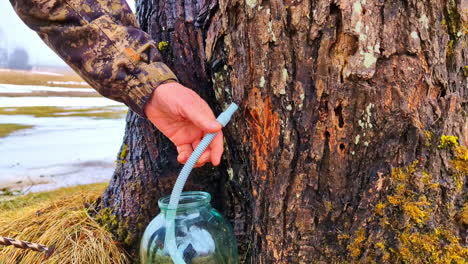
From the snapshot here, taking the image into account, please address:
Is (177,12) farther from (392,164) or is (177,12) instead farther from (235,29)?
(392,164)

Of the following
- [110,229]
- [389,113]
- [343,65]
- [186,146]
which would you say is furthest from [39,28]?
[389,113]

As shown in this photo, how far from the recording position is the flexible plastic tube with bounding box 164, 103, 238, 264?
47.4 inches

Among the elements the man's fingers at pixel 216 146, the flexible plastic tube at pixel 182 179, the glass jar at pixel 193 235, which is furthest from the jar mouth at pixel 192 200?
the man's fingers at pixel 216 146

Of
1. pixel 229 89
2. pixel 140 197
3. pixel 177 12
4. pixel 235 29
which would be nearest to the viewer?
pixel 235 29

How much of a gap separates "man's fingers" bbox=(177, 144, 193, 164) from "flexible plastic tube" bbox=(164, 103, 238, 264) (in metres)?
0.17

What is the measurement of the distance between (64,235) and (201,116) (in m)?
1.00

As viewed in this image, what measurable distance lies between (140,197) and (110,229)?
0.24m

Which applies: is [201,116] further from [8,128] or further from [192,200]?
[8,128]

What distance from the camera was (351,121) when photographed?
114 cm

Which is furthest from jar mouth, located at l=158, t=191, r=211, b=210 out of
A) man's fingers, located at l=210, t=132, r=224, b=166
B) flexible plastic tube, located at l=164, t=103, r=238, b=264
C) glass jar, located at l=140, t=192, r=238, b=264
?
man's fingers, located at l=210, t=132, r=224, b=166

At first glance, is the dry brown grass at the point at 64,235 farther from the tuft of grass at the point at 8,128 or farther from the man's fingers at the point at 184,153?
the tuft of grass at the point at 8,128

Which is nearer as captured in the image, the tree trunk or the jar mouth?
the tree trunk

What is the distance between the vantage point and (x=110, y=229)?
1.78 m

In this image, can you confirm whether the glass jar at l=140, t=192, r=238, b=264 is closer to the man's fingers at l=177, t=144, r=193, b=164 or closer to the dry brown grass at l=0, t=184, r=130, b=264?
the man's fingers at l=177, t=144, r=193, b=164
